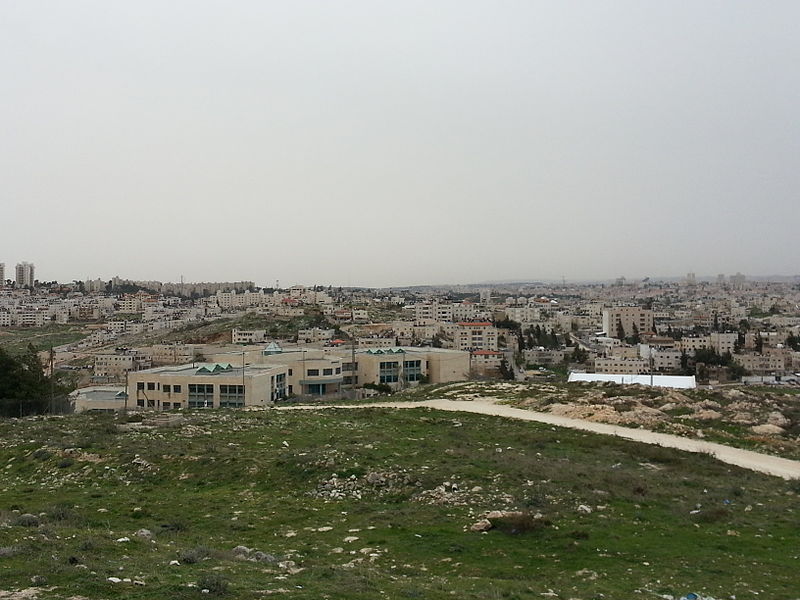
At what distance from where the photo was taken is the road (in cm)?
2144

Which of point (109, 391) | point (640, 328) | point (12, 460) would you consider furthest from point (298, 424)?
point (640, 328)

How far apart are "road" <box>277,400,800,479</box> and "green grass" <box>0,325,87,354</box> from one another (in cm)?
11180

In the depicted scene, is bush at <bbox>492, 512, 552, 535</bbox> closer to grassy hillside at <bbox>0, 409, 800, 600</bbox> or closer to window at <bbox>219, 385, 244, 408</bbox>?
grassy hillside at <bbox>0, 409, 800, 600</bbox>

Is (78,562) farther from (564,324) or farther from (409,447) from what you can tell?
(564,324)

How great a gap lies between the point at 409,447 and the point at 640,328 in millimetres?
165558

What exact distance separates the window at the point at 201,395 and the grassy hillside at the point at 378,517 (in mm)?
27824

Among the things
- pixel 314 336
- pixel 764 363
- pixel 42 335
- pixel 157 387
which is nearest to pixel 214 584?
pixel 157 387

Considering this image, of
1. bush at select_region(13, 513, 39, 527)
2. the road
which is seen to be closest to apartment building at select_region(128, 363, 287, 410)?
the road

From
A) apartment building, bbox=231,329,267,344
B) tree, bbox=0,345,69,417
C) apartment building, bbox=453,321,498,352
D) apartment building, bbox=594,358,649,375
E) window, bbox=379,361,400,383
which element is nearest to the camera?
tree, bbox=0,345,69,417

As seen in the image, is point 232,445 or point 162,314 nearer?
point 232,445

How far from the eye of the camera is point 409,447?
69.3 ft

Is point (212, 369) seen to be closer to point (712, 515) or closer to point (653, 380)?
point (653, 380)

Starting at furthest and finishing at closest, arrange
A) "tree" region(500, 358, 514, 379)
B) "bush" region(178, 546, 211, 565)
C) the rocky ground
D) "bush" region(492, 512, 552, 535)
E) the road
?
"tree" region(500, 358, 514, 379), the rocky ground, the road, "bush" region(492, 512, 552, 535), "bush" region(178, 546, 211, 565)

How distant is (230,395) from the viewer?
51.5 metres
